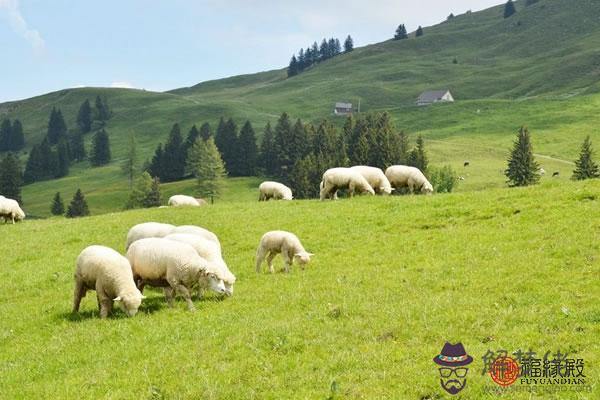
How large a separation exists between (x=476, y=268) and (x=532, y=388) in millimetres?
8727

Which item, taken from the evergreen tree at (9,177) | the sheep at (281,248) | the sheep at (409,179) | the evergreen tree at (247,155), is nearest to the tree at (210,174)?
the evergreen tree at (247,155)

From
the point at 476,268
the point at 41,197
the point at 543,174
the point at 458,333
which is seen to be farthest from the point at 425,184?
the point at 41,197

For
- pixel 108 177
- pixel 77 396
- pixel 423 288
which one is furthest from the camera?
pixel 108 177

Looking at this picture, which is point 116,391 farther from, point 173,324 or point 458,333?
point 458,333

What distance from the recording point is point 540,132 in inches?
5276

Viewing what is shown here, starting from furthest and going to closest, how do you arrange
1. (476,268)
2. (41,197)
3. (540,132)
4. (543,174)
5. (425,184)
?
(41,197) → (540,132) → (543,174) → (425,184) → (476,268)

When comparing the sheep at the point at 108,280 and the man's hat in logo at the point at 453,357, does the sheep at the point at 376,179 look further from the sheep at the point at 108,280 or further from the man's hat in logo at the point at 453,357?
the man's hat in logo at the point at 453,357

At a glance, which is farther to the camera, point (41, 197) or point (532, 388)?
point (41, 197)

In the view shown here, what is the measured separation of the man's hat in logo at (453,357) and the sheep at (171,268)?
8638mm

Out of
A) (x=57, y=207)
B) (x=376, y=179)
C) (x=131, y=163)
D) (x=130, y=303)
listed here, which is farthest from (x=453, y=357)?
(x=131, y=163)

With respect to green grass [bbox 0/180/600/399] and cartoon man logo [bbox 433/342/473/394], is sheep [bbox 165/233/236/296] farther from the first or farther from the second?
cartoon man logo [bbox 433/342/473/394]

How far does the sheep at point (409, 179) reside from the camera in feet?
129

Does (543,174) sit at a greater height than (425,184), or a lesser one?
lesser

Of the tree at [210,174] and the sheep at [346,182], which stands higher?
the sheep at [346,182]
